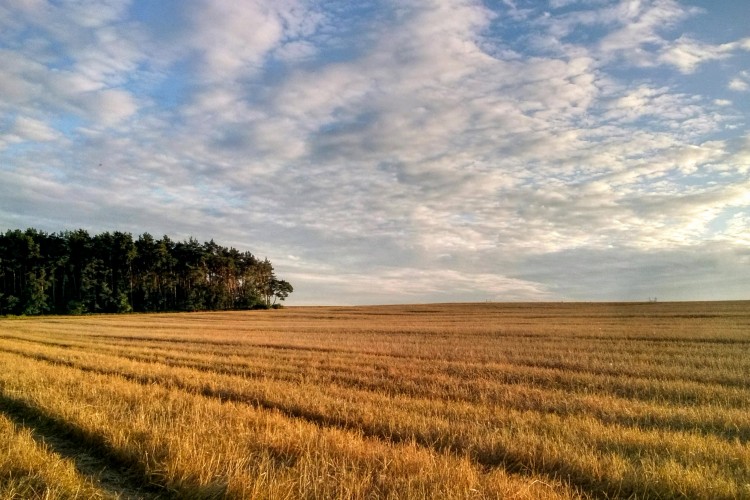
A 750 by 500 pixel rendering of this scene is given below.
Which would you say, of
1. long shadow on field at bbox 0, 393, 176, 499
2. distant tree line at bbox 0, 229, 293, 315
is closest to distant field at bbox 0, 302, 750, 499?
long shadow on field at bbox 0, 393, 176, 499

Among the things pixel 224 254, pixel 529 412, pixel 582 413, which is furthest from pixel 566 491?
pixel 224 254

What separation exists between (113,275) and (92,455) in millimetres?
88708

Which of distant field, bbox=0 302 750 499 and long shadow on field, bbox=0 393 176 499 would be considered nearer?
distant field, bbox=0 302 750 499

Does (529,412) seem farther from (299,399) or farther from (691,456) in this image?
(299,399)

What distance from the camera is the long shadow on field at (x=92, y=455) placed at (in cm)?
571

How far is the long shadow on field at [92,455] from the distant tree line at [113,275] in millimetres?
75833

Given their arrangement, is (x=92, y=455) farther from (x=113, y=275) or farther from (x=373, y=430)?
(x=113, y=275)

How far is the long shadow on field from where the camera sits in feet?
18.7

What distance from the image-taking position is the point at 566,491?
5379mm

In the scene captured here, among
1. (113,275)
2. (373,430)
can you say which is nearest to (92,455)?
(373,430)

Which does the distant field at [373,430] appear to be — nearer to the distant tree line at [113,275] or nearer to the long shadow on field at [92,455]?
the long shadow on field at [92,455]

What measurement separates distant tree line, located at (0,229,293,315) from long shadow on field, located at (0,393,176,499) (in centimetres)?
7583

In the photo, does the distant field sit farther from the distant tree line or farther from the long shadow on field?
the distant tree line

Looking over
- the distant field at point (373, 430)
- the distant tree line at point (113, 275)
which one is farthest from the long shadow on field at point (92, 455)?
the distant tree line at point (113, 275)
